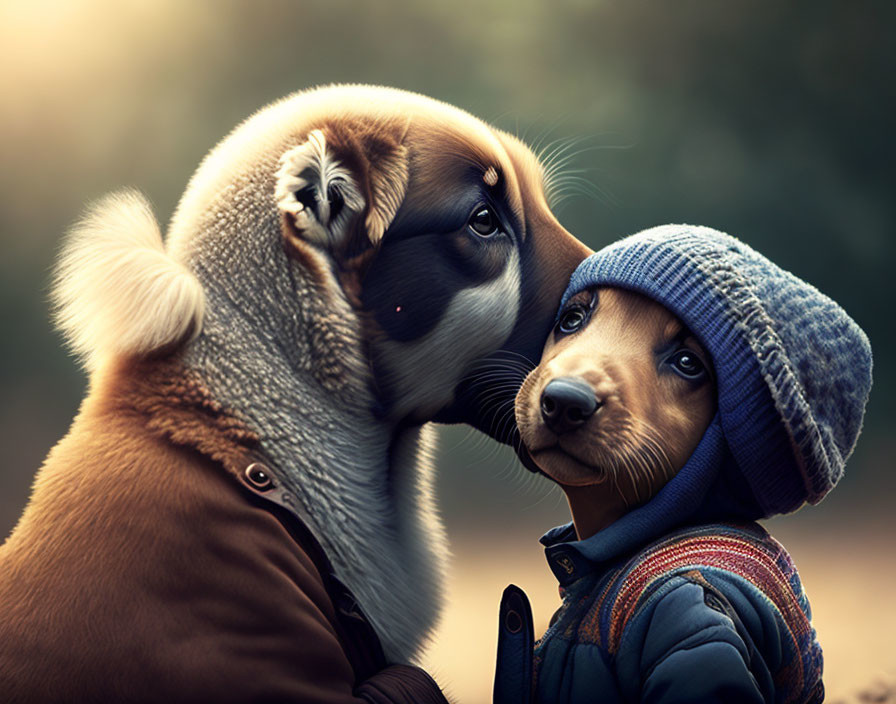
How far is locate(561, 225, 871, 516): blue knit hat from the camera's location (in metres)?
1.31

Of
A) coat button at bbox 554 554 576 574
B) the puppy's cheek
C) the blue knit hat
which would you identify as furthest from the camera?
the puppy's cheek

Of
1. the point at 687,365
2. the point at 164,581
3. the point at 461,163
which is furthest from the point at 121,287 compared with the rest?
the point at 687,365

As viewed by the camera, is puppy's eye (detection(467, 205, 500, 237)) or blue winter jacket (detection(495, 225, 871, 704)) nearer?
blue winter jacket (detection(495, 225, 871, 704))

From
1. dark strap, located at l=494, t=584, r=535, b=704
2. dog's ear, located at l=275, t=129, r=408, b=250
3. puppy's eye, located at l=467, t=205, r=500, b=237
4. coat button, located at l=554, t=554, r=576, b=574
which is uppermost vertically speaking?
dog's ear, located at l=275, t=129, r=408, b=250

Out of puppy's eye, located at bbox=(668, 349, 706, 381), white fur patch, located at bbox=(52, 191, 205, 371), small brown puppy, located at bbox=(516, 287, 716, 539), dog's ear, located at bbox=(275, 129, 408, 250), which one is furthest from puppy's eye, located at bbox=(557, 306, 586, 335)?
white fur patch, located at bbox=(52, 191, 205, 371)

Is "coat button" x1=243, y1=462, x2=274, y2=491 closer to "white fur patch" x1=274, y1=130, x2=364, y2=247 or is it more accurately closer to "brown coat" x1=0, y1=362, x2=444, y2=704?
"brown coat" x1=0, y1=362, x2=444, y2=704

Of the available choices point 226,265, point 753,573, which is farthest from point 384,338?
point 753,573

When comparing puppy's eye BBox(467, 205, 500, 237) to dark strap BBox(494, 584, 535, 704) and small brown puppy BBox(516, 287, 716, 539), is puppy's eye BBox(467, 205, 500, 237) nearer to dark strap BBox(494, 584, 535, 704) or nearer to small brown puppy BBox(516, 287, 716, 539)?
small brown puppy BBox(516, 287, 716, 539)

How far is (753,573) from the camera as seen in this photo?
4.17ft

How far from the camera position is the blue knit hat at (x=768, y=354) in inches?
51.5

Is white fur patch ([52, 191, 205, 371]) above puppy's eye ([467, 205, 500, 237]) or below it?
below

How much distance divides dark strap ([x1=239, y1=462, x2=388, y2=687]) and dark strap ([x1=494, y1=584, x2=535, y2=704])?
0.18 meters

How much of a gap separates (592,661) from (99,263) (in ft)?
2.92

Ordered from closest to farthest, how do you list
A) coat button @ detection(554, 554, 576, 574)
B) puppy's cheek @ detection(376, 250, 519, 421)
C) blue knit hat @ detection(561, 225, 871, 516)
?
1. blue knit hat @ detection(561, 225, 871, 516)
2. coat button @ detection(554, 554, 576, 574)
3. puppy's cheek @ detection(376, 250, 519, 421)
